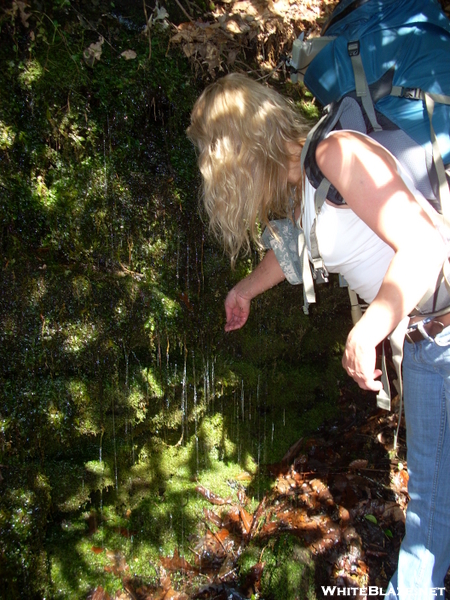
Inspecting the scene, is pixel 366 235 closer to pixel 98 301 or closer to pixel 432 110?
pixel 432 110

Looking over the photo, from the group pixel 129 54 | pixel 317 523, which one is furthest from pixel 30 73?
pixel 317 523

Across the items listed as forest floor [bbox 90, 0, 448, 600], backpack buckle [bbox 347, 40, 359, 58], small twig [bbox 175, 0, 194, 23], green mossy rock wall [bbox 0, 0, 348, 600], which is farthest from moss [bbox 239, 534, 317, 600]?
small twig [bbox 175, 0, 194, 23]

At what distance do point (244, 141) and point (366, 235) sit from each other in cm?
60

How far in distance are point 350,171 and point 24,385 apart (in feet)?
7.06

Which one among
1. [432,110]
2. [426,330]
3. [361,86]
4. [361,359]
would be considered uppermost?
[361,86]

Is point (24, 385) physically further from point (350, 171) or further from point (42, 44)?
point (350, 171)

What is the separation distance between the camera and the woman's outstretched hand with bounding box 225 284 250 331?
252cm

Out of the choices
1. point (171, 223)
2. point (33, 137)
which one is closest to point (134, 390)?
point (171, 223)

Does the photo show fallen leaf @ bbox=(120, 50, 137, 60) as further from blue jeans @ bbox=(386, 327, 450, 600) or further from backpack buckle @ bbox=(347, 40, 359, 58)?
blue jeans @ bbox=(386, 327, 450, 600)

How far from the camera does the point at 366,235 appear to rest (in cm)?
166

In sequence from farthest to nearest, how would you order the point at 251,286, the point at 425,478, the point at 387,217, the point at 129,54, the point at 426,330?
the point at 129,54, the point at 251,286, the point at 425,478, the point at 426,330, the point at 387,217

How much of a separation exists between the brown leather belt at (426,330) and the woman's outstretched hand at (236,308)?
3.04 ft

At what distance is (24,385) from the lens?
256cm

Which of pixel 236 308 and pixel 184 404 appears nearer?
pixel 236 308
